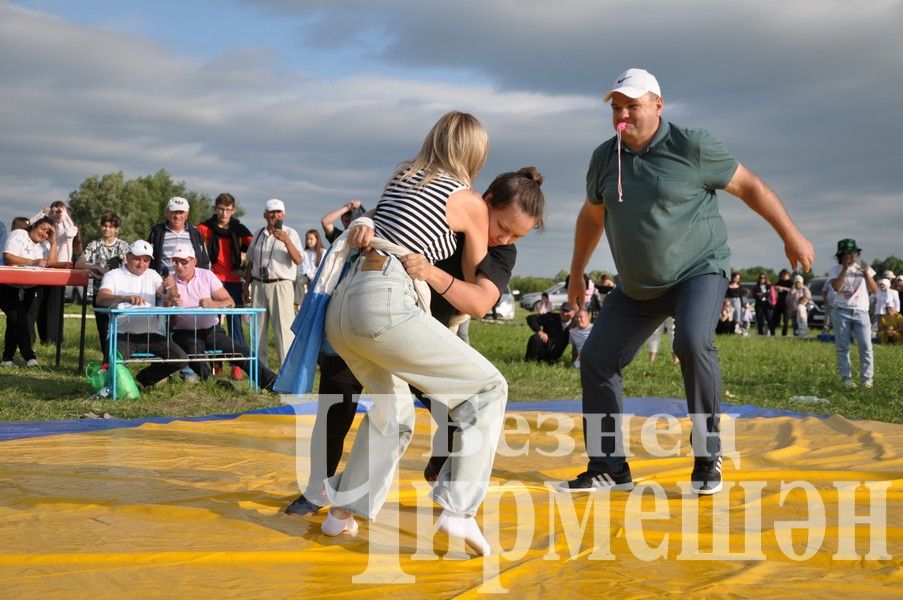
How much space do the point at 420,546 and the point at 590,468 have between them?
1225 mm

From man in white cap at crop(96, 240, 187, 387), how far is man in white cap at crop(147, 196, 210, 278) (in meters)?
0.33

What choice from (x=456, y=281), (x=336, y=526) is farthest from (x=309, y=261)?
(x=456, y=281)

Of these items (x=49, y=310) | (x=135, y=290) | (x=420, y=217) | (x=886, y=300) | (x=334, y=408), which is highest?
(x=886, y=300)

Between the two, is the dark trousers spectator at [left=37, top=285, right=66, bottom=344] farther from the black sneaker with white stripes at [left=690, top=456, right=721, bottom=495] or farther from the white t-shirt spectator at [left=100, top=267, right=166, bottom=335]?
the black sneaker with white stripes at [left=690, top=456, right=721, bottom=495]

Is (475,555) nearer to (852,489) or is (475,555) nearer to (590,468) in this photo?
(590,468)

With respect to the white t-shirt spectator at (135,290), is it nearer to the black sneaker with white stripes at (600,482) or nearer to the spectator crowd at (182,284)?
the spectator crowd at (182,284)

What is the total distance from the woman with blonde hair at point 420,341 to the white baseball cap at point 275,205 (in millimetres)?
5987

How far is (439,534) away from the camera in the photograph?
128 inches

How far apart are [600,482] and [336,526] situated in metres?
1.36

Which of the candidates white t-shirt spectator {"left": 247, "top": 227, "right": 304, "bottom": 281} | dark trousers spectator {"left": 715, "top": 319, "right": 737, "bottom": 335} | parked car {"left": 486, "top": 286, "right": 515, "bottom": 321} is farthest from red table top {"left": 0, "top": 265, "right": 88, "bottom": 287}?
parked car {"left": 486, "top": 286, "right": 515, "bottom": 321}

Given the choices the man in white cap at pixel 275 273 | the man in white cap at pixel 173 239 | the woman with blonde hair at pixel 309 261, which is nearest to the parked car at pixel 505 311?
the woman with blonde hair at pixel 309 261

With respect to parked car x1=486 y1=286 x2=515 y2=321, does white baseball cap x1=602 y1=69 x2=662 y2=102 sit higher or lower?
higher

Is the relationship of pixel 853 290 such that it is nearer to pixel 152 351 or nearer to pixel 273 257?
pixel 273 257

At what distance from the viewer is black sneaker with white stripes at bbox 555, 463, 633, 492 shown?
4.02 m
